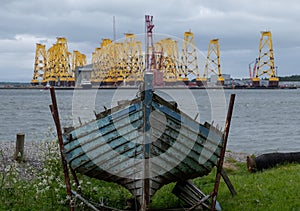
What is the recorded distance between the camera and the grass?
28.9 feet

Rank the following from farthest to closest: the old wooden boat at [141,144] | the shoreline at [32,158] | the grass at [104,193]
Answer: the shoreline at [32,158], the grass at [104,193], the old wooden boat at [141,144]

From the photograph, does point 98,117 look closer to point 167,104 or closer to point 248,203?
point 167,104

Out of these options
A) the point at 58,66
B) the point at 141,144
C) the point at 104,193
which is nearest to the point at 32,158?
the point at 104,193

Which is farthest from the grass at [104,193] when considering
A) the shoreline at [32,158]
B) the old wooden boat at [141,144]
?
the old wooden boat at [141,144]

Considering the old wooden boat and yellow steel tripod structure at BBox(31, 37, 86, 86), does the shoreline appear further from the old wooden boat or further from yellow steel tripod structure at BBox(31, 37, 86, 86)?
yellow steel tripod structure at BBox(31, 37, 86, 86)

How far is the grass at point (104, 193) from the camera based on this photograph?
880 centimetres

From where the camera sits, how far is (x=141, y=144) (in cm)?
763

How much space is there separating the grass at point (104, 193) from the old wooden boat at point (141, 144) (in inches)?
33.7

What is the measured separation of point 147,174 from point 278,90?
126m

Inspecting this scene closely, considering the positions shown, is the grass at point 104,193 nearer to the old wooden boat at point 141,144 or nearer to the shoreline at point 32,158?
the shoreline at point 32,158

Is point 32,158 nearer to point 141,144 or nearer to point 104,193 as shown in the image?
point 104,193

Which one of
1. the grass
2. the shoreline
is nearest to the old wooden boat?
the grass

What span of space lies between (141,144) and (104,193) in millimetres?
2437

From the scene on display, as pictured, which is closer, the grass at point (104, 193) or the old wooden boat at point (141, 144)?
the old wooden boat at point (141, 144)
